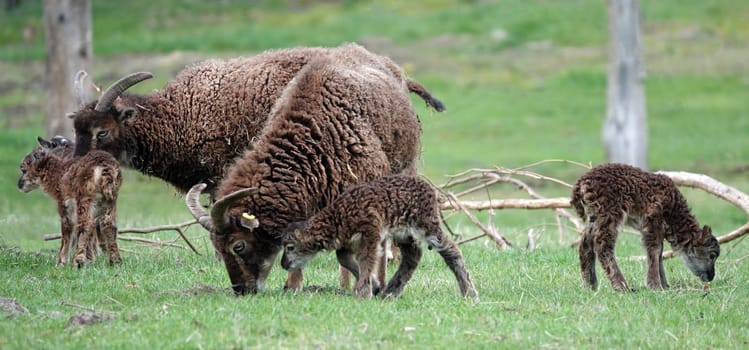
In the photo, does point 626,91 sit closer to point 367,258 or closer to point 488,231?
point 488,231

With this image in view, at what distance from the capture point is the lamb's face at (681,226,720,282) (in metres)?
11.0

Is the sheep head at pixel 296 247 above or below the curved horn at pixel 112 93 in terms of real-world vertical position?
below

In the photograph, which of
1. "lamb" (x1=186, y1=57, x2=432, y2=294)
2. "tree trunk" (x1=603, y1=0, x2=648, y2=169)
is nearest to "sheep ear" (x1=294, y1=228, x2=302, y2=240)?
"lamb" (x1=186, y1=57, x2=432, y2=294)

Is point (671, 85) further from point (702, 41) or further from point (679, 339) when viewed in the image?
point (679, 339)

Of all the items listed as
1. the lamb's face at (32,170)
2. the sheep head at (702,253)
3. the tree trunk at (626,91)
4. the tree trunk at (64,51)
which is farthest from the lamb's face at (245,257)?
the tree trunk at (626,91)

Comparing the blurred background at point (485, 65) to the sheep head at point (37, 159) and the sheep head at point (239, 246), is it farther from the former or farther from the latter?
the sheep head at point (239, 246)

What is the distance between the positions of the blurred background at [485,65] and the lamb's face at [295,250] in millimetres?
11270

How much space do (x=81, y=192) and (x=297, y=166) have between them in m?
2.90

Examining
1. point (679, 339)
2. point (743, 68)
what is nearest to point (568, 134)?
point (743, 68)

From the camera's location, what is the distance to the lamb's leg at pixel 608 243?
10398 millimetres

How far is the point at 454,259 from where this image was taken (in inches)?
393

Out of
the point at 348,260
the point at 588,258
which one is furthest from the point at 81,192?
the point at 588,258

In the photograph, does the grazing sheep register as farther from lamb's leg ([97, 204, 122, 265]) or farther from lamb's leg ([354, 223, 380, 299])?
lamb's leg ([97, 204, 122, 265])

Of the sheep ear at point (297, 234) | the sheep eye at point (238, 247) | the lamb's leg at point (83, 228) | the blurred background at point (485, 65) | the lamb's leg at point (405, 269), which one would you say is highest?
the sheep ear at point (297, 234)
